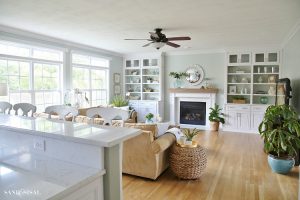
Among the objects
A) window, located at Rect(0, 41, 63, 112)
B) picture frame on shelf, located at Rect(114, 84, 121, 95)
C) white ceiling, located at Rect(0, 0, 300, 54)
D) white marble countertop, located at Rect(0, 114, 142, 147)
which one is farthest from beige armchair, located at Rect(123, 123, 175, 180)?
picture frame on shelf, located at Rect(114, 84, 121, 95)

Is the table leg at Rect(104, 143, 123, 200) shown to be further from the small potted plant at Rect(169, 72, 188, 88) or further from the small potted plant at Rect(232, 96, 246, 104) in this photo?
the small potted plant at Rect(169, 72, 188, 88)

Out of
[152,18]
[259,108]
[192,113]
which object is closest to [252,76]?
[259,108]

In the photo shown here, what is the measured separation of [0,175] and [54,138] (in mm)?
352

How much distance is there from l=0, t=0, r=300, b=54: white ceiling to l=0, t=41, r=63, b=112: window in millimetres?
598

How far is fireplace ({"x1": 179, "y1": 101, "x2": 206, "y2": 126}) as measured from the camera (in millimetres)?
7371

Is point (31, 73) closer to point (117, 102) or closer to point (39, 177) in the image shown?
point (117, 102)

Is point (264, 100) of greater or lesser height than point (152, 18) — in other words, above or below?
below

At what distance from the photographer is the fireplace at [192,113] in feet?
24.2

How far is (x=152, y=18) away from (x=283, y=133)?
9.59 ft

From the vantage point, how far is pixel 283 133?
3357mm

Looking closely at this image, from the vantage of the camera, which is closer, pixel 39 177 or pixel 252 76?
pixel 39 177

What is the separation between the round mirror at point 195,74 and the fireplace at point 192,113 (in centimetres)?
77

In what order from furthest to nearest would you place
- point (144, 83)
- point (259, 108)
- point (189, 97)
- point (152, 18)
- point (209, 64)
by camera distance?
1. point (144, 83)
2. point (189, 97)
3. point (209, 64)
4. point (259, 108)
5. point (152, 18)

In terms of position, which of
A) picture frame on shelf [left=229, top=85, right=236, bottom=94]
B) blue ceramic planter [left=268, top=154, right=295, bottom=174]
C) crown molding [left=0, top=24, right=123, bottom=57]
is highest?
crown molding [left=0, top=24, right=123, bottom=57]
